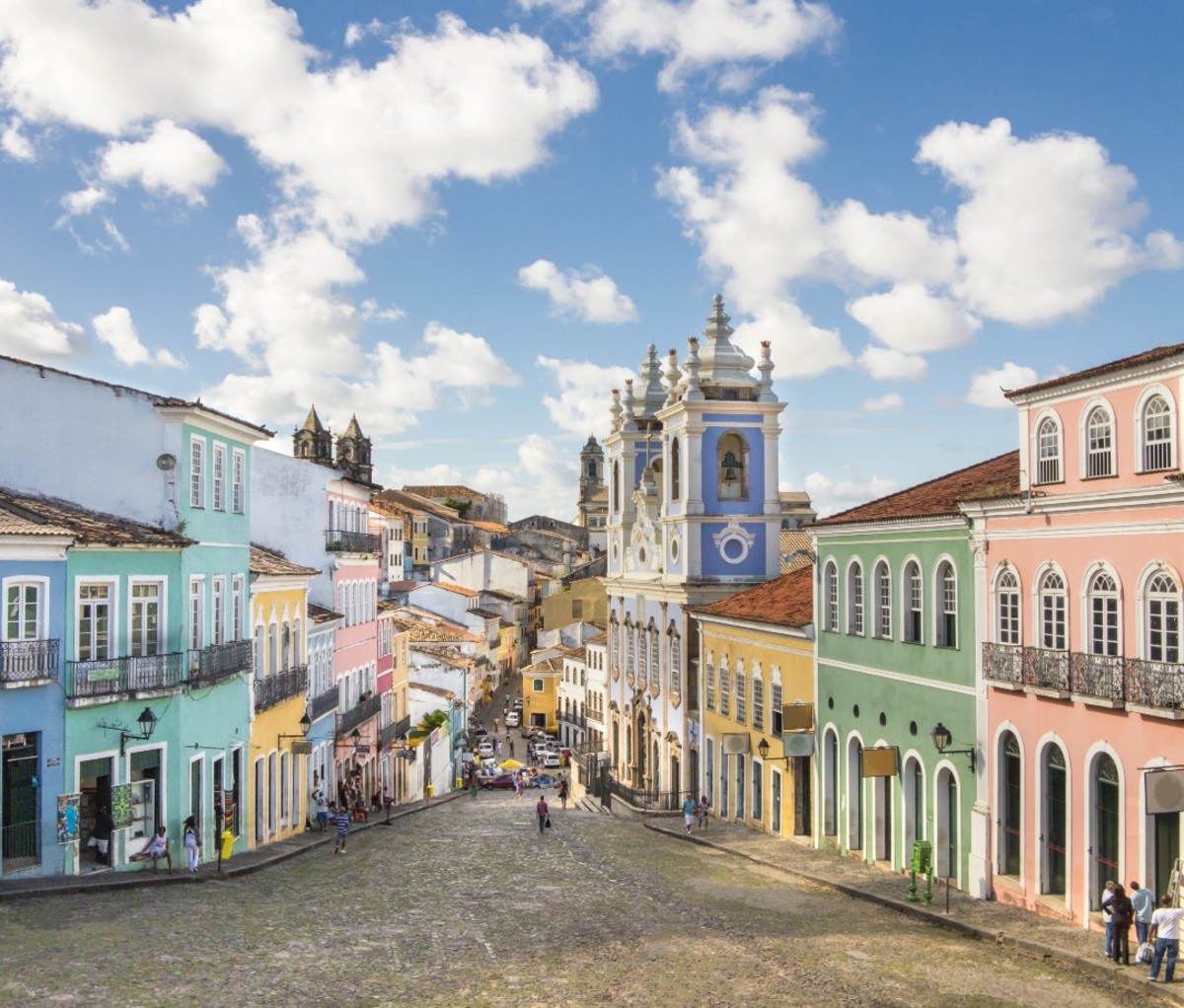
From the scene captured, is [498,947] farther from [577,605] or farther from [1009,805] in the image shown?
[577,605]

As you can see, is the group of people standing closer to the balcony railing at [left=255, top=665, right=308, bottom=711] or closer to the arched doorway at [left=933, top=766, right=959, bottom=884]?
the arched doorway at [left=933, top=766, right=959, bottom=884]

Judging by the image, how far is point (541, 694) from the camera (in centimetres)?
9900

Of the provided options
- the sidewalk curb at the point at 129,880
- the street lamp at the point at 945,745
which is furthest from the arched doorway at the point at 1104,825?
the sidewalk curb at the point at 129,880

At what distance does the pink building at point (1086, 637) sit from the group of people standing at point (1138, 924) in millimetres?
898

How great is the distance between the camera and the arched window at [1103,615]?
66.2 ft

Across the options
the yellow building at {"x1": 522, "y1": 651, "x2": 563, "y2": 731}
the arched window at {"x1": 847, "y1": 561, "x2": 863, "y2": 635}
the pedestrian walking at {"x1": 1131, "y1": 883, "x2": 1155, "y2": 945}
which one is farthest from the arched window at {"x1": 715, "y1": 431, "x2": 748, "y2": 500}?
the yellow building at {"x1": 522, "y1": 651, "x2": 563, "y2": 731}

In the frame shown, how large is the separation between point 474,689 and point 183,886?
64992 mm

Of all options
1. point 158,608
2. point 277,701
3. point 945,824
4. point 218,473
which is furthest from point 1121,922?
point 277,701

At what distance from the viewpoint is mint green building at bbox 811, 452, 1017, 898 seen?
24500 mm

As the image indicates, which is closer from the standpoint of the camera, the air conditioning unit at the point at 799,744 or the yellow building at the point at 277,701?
the yellow building at the point at 277,701

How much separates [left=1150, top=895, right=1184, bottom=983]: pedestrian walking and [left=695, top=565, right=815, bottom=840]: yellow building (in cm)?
1508

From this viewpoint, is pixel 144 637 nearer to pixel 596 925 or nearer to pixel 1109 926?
pixel 596 925

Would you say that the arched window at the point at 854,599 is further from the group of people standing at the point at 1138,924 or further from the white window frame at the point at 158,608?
the white window frame at the point at 158,608

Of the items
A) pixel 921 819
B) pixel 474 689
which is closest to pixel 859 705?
pixel 921 819
